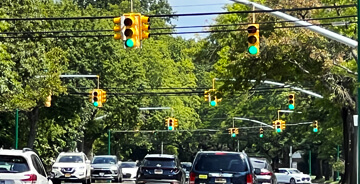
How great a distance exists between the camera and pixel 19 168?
20.7 m

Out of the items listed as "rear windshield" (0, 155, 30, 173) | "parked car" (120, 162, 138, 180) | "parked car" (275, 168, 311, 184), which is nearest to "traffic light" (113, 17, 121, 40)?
"rear windshield" (0, 155, 30, 173)

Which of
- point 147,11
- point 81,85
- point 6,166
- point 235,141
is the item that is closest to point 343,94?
point 6,166

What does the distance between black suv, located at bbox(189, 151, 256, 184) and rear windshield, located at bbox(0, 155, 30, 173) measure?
5201 millimetres

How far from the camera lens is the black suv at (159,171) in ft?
113

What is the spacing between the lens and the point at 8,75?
116ft

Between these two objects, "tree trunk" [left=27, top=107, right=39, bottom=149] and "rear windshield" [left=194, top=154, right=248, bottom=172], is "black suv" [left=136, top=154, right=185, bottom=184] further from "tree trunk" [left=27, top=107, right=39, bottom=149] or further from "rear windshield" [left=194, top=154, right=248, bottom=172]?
"tree trunk" [left=27, top=107, right=39, bottom=149]

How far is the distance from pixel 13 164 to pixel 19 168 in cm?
24

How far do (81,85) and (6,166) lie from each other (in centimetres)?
4349

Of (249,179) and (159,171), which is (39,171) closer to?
(249,179)

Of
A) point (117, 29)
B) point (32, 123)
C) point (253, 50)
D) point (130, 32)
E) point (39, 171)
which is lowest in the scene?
point (39, 171)

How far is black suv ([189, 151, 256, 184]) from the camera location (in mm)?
23391

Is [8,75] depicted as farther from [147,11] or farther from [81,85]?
[147,11]

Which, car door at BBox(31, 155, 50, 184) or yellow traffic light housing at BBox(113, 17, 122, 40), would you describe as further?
yellow traffic light housing at BBox(113, 17, 122, 40)

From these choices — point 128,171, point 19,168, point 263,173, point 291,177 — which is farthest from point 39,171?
point 291,177
